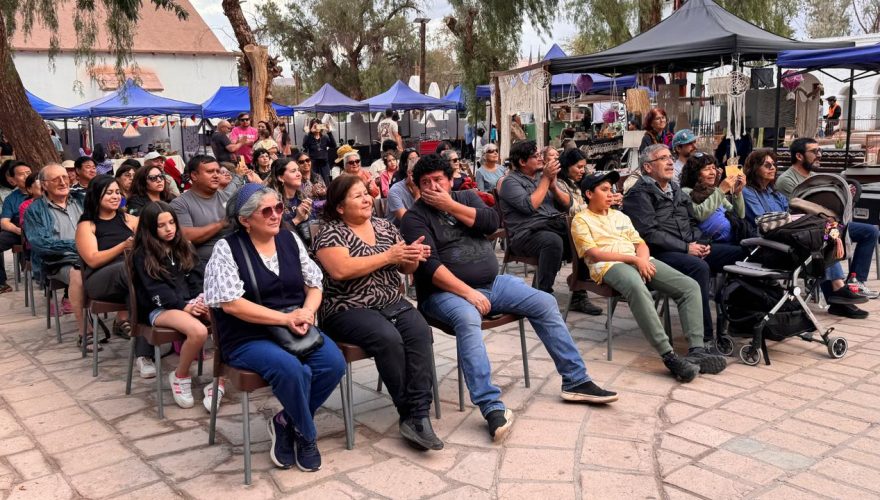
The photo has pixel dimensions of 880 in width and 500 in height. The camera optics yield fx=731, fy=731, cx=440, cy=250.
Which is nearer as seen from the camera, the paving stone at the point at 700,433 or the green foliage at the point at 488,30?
A: the paving stone at the point at 700,433

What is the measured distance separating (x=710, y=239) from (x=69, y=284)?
15.9ft

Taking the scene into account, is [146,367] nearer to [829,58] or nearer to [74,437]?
[74,437]

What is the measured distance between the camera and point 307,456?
11.0 ft

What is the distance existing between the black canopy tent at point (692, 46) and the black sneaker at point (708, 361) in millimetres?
5498

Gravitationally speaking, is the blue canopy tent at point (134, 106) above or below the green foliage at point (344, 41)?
below

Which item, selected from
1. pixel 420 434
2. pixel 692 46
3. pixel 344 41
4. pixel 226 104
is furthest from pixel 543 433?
Answer: pixel 344 41

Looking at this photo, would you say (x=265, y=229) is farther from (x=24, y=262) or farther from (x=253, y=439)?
(x=24, y=262)

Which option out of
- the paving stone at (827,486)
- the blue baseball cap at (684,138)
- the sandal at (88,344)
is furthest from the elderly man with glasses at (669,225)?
the sandal at (88,344)

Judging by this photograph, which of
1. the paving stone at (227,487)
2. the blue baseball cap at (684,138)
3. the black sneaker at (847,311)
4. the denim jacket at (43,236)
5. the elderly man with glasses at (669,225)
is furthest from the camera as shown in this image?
the blue baseball cap at (684,138)

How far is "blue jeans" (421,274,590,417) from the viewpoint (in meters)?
3.77

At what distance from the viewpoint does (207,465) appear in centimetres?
346

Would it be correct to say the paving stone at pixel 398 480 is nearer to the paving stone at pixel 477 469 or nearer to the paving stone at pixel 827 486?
the paving stone at pixel 477 469

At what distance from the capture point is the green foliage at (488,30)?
20.4 meters

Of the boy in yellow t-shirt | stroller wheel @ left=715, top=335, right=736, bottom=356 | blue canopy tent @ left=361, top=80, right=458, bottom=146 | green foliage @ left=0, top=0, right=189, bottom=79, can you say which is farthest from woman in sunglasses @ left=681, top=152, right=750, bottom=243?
blue canopy tent @ left=361, top=80, right=458, bottom=146
